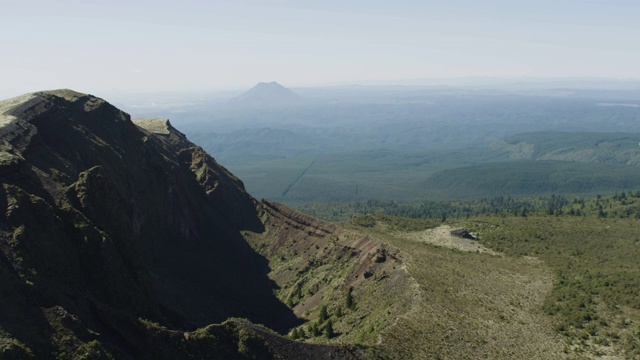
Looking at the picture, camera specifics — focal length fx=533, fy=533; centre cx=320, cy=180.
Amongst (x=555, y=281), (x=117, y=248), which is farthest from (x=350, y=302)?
(x=555, y=281)

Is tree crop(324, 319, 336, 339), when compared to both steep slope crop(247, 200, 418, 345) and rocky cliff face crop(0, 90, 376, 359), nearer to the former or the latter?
steep slope crop(247, 200, 418, 345)

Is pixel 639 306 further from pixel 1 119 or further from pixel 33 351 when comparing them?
pixel 1 119

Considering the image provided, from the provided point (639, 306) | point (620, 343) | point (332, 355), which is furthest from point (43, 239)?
point (639, 306)

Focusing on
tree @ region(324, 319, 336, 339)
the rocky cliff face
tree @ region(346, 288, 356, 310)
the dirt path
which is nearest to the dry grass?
tree @ region(324, 319, 336, 339)

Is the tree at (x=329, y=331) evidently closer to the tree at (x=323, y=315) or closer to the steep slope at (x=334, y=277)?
the steep slope at (x=334, y=277)

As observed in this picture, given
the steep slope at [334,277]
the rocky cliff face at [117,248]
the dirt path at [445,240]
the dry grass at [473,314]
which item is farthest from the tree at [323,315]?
the dirt path at [445,240]
